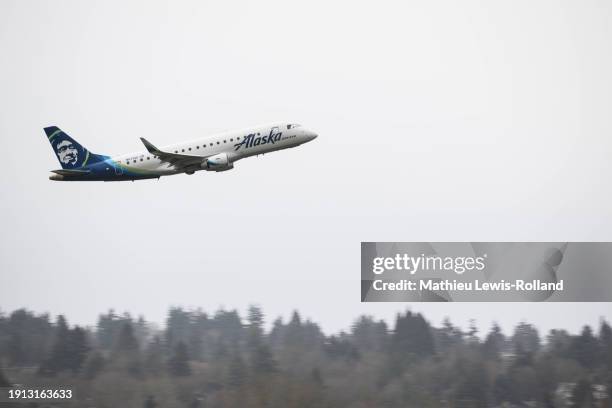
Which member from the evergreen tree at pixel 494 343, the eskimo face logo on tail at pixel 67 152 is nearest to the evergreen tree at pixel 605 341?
the evergreen tree at pixel 494 343

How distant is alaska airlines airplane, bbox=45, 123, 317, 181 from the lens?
326 feet

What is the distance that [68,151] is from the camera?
106 meters

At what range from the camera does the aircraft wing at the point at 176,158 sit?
9900 centimetres

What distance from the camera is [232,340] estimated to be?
139 m

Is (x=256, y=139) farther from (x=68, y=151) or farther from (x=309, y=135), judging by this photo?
(x=68, y=151)

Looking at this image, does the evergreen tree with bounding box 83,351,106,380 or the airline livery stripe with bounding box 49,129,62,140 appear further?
the evergreen tree with bounding box 83,351,106,380

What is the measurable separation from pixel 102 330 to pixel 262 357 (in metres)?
31.8

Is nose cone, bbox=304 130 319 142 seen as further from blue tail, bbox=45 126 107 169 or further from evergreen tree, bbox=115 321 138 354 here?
evergreen tree, bbox=115 321 138 354

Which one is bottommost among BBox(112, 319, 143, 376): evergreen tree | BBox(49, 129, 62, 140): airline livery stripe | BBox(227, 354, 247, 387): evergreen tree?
BBox(227, 354, 247, 387): evergreen tree

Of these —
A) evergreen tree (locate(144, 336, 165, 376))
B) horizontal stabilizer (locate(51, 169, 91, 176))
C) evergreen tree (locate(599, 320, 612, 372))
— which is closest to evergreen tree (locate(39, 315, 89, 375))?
evergreen tree (locate(144, 336, 165, 376))

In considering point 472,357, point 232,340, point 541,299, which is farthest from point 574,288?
point 232,340

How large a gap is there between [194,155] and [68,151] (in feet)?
47.2

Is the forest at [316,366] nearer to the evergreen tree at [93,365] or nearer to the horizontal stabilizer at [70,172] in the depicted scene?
the evergreen tree at [93,365]

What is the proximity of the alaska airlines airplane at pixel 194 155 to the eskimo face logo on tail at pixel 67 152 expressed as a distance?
1.94 metres
